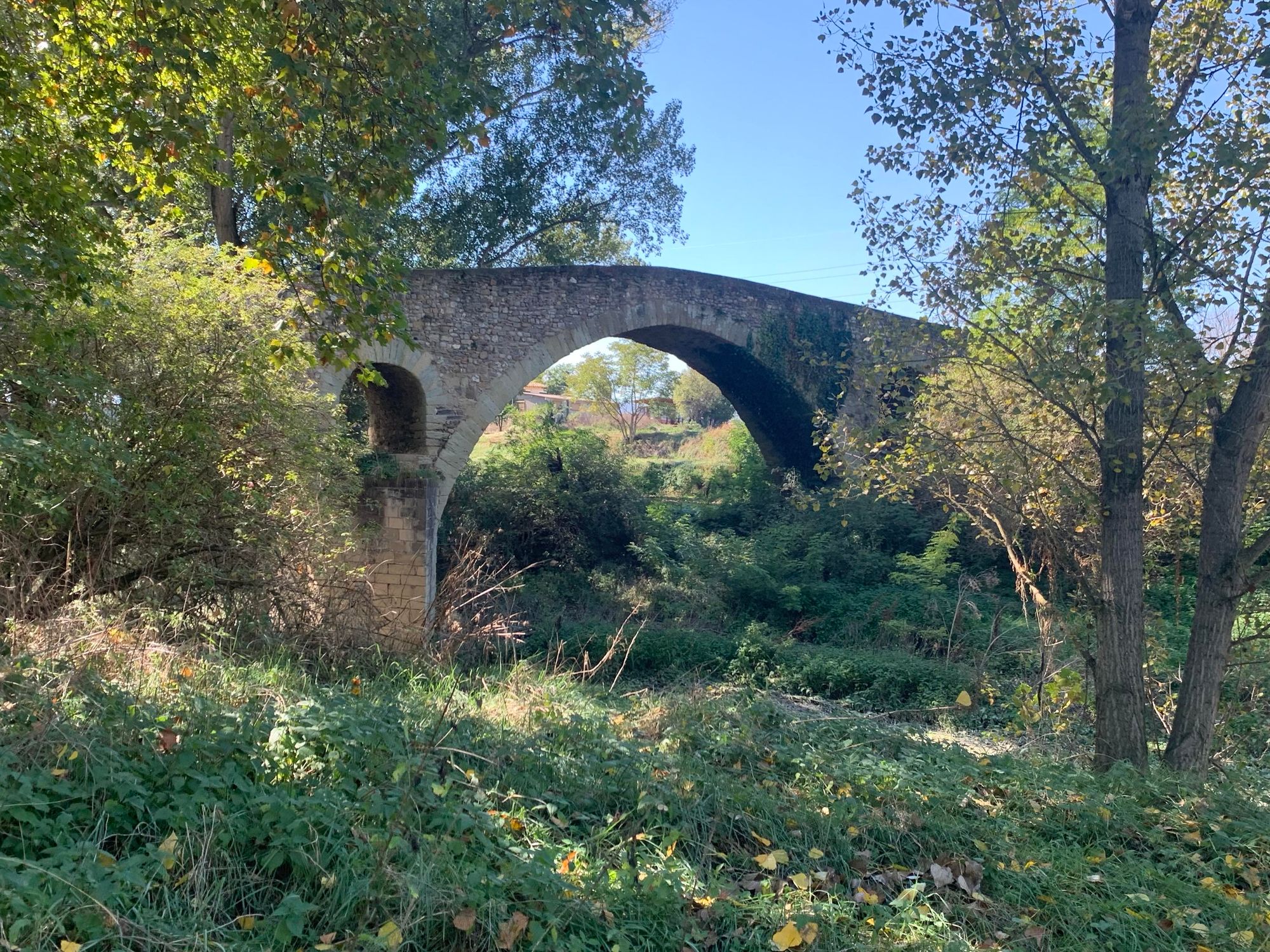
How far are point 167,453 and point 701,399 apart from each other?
35.3m

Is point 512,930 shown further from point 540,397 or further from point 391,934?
point 540,397

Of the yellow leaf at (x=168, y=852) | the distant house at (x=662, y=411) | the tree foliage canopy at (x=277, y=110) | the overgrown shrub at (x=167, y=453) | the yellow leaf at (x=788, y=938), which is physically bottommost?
the yellow leaf at (x=788, y=938)

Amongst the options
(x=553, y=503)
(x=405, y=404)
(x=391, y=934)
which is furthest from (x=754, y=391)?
(x=391, y=934)

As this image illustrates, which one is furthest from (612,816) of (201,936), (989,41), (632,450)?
(632,450)

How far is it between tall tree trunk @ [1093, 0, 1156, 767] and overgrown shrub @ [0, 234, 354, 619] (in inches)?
178

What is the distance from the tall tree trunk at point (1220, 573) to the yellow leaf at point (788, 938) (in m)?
3.50

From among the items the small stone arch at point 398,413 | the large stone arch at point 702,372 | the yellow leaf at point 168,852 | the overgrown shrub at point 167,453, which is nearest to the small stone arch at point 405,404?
the small stone arch at point 398,413

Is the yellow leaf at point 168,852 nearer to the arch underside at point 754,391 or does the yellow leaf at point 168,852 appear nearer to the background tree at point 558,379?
the arch underside at point 754,391

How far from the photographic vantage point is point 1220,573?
4742 millimetres

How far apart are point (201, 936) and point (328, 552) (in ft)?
15.0

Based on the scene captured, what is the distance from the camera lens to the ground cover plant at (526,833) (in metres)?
2.20

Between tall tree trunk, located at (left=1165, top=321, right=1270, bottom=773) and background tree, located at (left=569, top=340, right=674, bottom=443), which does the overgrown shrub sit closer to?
tall tree trunk, located at (left=1165, top=321, right=1270, bottom=773)

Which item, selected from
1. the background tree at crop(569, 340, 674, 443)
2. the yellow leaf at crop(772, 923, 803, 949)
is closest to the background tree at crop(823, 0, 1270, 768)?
the yellow leaf at crop(772, 923, 803, 949)

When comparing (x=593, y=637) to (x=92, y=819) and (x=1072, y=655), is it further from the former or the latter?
(x=92, y=819)
